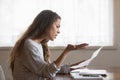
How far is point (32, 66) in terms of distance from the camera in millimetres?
1896

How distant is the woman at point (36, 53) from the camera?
1883mm

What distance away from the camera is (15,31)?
12.8ft

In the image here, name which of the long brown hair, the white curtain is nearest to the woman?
the long brown hair

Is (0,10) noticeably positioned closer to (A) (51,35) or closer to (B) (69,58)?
(B) (69,58)

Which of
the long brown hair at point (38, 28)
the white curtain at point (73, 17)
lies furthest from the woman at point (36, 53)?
the white curtain at point (73, 17)

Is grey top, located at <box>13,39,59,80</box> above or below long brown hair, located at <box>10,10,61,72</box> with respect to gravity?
below

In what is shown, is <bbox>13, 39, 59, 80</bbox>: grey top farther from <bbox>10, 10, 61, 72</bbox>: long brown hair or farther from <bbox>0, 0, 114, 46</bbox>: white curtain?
<bbox>0, 0, 114, 46</bbox>: white curtain

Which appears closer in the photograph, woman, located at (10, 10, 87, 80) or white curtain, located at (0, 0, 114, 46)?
woman, located at (10, 10, 87, 80)

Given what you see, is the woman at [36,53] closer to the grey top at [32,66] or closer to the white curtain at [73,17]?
the grey top at [32,66]

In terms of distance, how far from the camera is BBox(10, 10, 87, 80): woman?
1.88 meters

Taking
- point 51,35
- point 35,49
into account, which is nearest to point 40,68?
point 35,49

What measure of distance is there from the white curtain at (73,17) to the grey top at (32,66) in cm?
188

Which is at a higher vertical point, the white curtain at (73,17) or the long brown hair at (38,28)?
the long brown hair at (38,28)

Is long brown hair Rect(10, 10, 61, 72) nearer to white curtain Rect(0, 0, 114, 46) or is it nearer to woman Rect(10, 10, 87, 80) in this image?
woman Rect(10, 10, 87, 80)
